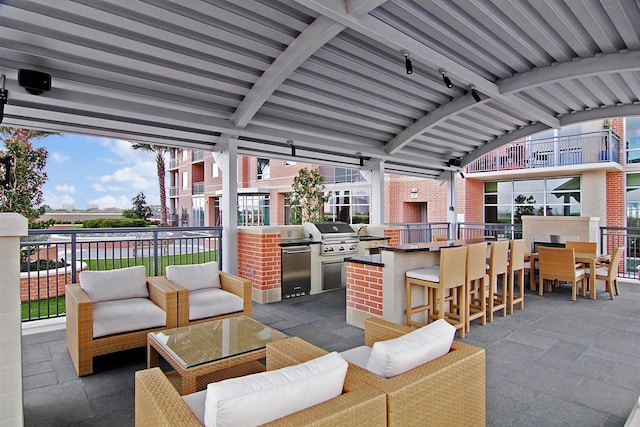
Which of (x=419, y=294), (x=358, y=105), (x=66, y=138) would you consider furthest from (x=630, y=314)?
(x=66, y=138)

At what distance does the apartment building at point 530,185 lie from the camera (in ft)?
36.8

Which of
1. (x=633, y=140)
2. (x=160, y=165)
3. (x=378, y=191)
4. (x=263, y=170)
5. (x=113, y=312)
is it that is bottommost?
(x=113, y=312)

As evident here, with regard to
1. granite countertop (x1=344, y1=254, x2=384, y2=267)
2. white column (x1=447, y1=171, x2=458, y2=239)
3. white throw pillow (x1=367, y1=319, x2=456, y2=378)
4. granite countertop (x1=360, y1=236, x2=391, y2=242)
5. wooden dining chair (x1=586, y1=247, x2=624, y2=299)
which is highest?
white column (x1=447, y1=171, x2=458, y2=239)

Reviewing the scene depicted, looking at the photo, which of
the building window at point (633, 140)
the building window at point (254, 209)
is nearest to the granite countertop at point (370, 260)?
the building window at point (633, 140)

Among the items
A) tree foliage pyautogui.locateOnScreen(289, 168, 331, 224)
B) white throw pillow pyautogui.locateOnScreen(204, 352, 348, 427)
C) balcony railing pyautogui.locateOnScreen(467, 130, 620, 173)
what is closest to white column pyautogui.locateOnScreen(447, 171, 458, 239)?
balcony railing pyautogui.locateOnScreen(467, 130, 620, 173)

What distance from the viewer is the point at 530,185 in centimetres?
1300

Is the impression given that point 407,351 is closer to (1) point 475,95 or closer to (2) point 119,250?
(1) point 475,95

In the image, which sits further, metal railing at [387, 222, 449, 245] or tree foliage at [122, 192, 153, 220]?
tree foliage at [122, 192, 153, 220]

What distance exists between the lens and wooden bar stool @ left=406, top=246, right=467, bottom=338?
373cm

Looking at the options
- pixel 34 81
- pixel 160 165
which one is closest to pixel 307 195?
pixel 34 81

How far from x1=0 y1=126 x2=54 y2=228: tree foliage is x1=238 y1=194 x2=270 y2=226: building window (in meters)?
13.8

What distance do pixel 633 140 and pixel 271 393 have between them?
14.4m

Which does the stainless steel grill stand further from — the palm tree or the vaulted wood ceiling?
the palm tree

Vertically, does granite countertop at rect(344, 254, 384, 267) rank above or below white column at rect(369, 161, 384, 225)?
below
